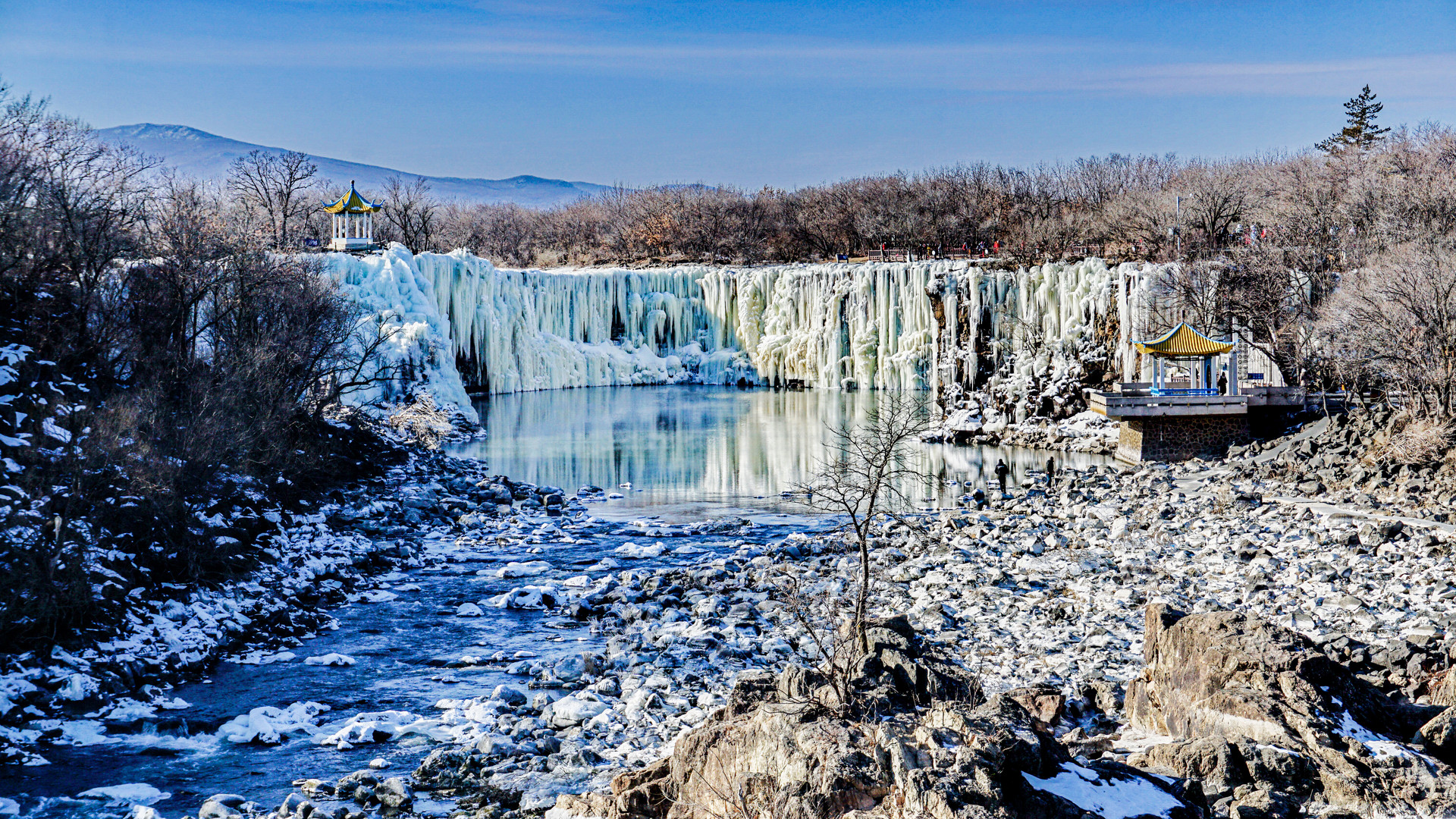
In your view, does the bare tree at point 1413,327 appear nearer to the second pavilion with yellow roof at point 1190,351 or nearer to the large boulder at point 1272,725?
the second pavilion with yellow roof at point 1190,351

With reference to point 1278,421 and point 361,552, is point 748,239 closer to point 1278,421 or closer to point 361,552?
point 1278,421

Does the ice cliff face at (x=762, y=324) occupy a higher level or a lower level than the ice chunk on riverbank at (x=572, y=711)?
higher

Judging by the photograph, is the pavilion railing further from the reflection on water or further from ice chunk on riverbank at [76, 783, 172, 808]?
ice chunk on riverbank at [76, 783, 172, 808]

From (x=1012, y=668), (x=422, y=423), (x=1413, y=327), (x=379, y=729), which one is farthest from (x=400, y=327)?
(x=1012, y=668)

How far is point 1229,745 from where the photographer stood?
6.93m

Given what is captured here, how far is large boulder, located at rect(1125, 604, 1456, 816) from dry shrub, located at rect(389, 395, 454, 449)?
2071 centimetres

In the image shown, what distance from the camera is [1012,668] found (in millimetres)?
10992

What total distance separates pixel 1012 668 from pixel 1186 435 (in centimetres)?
1518

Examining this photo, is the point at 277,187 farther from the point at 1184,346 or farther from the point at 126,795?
the point at 126,795

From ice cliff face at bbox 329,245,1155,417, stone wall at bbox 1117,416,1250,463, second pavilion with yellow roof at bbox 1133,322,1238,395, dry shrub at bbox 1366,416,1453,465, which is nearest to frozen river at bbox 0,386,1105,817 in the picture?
stone wall at bbox 1117,416,1250,463

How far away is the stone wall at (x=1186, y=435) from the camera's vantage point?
→ 2431 cm

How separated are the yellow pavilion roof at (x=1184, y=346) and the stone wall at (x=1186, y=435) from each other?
150cm

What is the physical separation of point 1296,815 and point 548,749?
17.7ft

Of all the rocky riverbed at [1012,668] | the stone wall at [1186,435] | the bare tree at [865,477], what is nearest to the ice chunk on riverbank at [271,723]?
the rocky riverbed at [1012,668]
